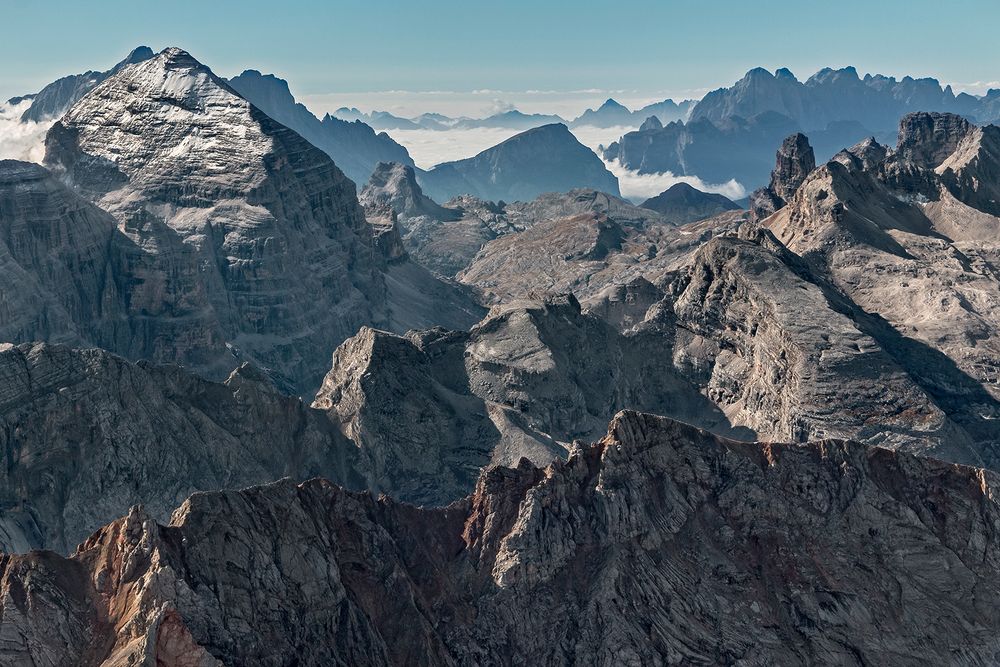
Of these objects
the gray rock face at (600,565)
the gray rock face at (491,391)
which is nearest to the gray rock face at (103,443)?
the gray rock face at (491,391)

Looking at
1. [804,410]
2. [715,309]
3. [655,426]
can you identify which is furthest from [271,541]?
[715,309]

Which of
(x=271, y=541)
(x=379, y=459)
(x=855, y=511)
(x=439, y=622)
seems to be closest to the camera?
(x=271, y=541)

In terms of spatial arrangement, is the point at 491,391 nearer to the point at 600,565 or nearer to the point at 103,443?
the point at 103,443

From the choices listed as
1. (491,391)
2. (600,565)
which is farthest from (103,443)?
(600,565)

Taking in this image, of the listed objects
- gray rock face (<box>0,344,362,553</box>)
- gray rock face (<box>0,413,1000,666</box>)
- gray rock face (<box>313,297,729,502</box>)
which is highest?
gray rock face (<box>0,413,1000,666</box>)

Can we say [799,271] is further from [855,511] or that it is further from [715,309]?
[855,511]

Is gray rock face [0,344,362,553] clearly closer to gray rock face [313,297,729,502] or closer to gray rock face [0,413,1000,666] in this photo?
gray rock face [313,297,729,502]

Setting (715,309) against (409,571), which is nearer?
(409,571)

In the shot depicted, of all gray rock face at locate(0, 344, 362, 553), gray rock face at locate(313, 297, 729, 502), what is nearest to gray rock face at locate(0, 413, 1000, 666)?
gray rock face at locate(0, 344, 362, 553)
